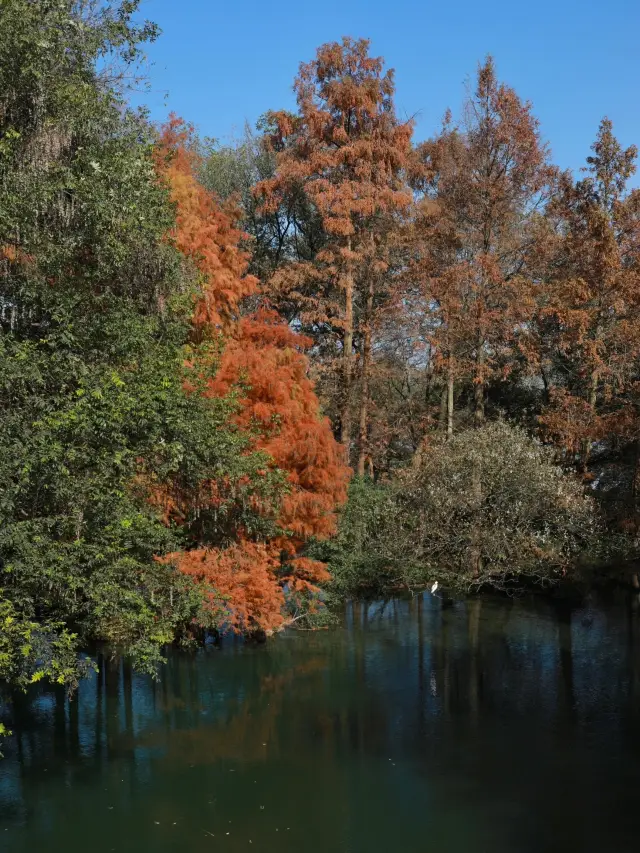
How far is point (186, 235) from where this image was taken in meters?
20.5

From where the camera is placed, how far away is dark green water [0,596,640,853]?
1336 centimetres

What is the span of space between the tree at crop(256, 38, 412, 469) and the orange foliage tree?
29.3ft

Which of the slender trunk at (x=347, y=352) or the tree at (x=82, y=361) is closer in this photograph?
the tree at (x=82, y=361)

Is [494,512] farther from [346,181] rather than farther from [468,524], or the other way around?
[346,181]

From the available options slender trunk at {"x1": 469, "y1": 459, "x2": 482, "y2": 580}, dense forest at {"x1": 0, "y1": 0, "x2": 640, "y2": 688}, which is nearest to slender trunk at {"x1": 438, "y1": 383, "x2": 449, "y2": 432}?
dense forest at {"x1": 0, "y1": 0, "x2": 640, "y2": 688}

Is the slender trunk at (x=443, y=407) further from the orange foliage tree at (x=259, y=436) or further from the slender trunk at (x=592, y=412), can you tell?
the orange foliage tree at (x=259, y=436)

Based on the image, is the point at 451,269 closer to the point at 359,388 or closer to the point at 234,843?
the point at 359,388

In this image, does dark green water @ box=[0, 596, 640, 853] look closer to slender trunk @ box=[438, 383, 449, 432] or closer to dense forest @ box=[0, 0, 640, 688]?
dense forest @ box=[0, 0, 640, 688]

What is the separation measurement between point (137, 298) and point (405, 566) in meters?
13.6

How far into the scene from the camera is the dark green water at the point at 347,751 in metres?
13.4

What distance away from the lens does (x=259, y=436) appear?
19.6 metres

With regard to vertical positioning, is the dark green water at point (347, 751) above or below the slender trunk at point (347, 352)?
below

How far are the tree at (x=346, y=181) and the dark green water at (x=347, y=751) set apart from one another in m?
Result: 11.1

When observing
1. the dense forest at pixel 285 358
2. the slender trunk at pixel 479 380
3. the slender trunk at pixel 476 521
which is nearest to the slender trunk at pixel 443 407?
the dense forest at pixel 285 358
